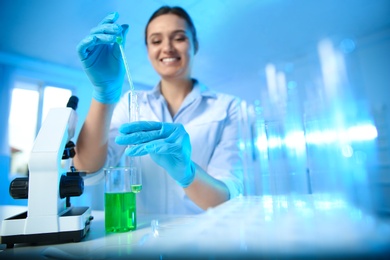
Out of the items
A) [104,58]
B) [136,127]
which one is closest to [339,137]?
[136,127]

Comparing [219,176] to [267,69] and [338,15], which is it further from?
[267,69]

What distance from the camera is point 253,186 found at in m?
1.08

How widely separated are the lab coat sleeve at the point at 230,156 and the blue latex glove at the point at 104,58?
1.74ft

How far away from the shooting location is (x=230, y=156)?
98 cm

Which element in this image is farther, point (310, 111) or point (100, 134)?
point (100, 134)

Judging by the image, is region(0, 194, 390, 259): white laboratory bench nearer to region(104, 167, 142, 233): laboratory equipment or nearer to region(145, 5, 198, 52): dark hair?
region(104, 167, 142, 233): laboratory equipment

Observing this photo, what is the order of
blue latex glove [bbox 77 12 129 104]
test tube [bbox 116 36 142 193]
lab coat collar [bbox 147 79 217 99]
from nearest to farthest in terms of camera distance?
test tube [bbox 116 36 142 193] → blue latex glove [bbox 77 12 129 104] → lab coat collar [bbox 147 79 217 99]

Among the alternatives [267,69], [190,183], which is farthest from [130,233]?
[267,69]

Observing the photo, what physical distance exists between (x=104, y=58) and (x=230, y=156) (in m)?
0.67

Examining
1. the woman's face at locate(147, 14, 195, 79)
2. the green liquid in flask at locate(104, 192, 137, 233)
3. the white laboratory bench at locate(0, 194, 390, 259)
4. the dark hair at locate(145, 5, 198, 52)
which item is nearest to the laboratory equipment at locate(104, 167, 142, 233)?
the green liquid in flask at locate(104, 192, 137, 233)

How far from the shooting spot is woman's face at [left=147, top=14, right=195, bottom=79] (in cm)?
106

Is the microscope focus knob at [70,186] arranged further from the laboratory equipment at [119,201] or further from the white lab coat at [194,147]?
the white lab coat at [194,147]

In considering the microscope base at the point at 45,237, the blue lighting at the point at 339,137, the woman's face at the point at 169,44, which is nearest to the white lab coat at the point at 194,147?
the woman's face at the point at 169,44

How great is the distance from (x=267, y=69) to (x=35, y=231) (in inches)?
76.0
